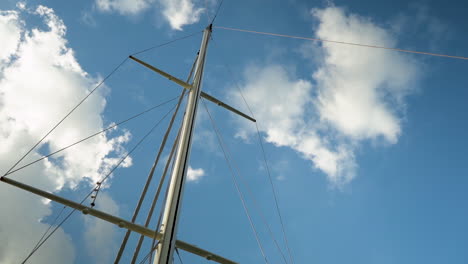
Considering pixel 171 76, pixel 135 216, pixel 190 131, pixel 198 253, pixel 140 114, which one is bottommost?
pixel 198 253

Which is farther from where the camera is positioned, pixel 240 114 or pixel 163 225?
pixel 240 114

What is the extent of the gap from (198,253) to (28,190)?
394 centimetres

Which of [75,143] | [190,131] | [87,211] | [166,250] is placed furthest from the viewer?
[75,143]

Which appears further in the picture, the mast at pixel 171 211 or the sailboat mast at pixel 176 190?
the mast at pixel 171 211

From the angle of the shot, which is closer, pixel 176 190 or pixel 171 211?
pixel 171 211

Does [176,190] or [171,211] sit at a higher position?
[176,190]

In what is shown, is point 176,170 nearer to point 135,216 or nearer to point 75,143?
point 135,216

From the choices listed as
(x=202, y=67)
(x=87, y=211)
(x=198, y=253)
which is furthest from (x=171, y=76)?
(x=198, y=253)

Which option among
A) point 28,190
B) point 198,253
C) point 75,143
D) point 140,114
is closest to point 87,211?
point 28,190

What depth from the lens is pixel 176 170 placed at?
20.6 ft

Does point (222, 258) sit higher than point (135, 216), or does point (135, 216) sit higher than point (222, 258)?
point (135, 216)

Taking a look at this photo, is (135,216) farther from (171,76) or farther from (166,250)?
(171,76)

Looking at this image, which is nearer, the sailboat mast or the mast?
the sailboat mast

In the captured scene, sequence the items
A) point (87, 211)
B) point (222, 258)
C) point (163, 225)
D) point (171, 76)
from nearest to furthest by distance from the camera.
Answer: point (163, 225)
point (87, 211)
point (222, 258)
point (171, 76)
